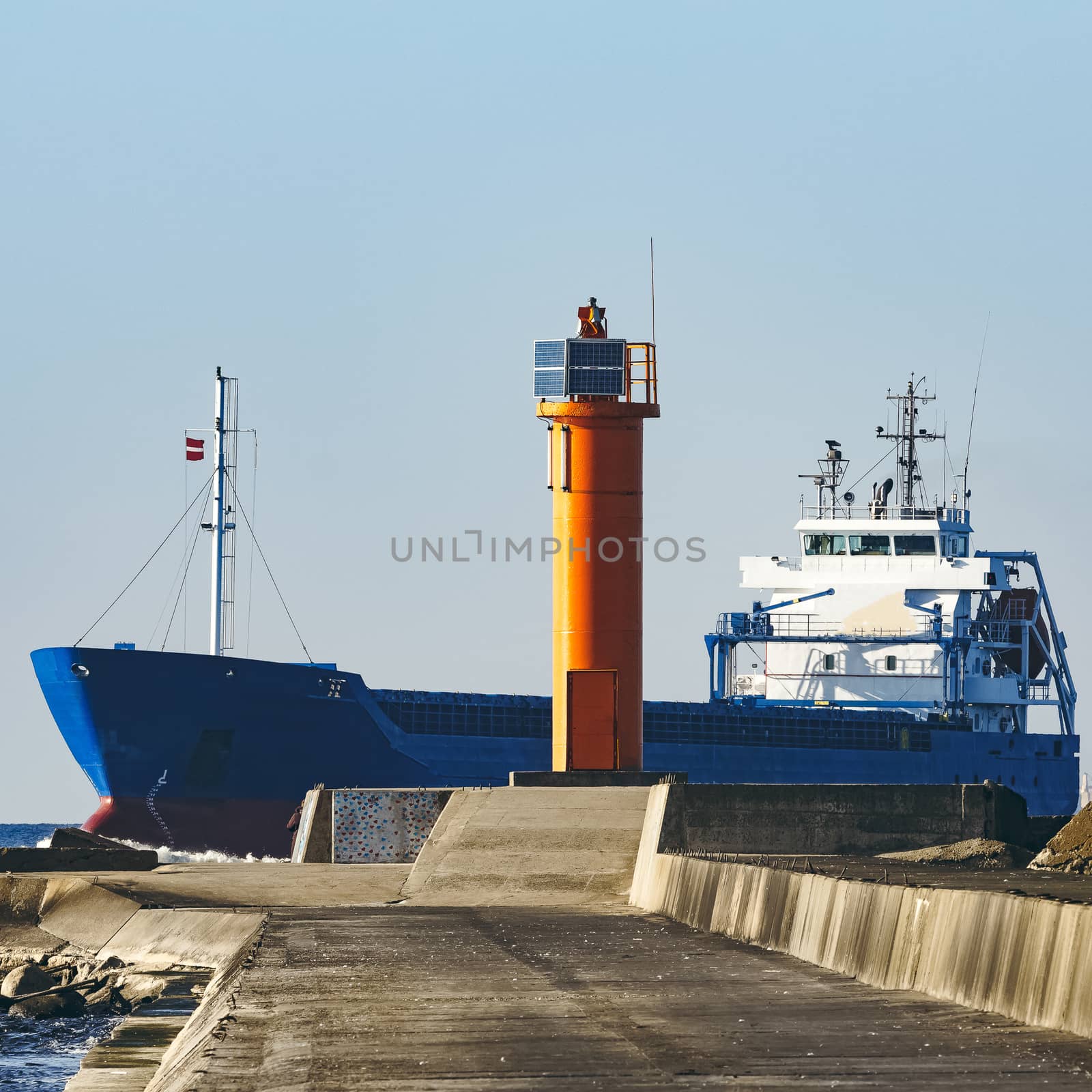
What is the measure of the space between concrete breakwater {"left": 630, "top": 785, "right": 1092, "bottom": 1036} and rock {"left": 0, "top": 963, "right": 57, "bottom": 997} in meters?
4.99

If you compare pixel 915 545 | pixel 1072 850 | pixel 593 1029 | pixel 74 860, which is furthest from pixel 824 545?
pixel 593 1029

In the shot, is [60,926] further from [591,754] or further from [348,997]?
[348,997]

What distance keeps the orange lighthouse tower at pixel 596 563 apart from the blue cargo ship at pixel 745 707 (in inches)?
434

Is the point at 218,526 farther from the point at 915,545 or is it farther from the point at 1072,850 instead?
the point at 1072,850

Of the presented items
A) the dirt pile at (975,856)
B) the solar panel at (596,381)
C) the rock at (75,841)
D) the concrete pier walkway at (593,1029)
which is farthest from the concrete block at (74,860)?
the concrete pier walkway at (593,1029)

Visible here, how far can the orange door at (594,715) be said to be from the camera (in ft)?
66.0

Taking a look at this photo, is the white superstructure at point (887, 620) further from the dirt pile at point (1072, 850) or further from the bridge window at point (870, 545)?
the dirt pile at point (1072, 850)

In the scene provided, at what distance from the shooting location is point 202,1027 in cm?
802

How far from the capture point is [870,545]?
45188 millimetres

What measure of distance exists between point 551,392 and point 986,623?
27685 mm

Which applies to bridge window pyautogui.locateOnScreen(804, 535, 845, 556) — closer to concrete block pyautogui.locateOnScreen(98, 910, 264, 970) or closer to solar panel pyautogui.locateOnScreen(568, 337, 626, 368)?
solar panel pyautogui.locateOnScreen(568, 337, 626, 368)

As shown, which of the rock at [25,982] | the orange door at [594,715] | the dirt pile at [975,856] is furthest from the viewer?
the orange door at [594,715]

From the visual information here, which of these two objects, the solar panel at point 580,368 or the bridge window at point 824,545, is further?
the bridge window at point 824,545

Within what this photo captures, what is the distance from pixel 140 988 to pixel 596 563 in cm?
822
